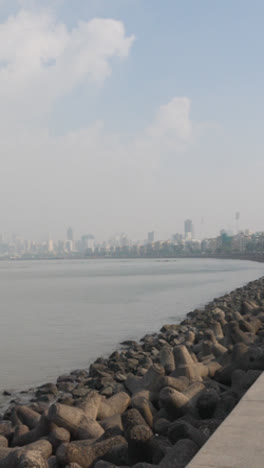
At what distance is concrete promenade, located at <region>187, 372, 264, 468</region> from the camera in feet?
10.1

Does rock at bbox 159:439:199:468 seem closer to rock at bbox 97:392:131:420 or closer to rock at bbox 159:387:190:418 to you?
rock at bbox 159:387:190:418

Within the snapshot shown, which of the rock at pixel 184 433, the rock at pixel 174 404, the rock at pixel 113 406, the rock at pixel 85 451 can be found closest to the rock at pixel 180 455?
the rock at pixel 184 433

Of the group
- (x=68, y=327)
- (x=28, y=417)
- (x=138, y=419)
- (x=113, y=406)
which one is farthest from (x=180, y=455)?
(x=68, y=327)

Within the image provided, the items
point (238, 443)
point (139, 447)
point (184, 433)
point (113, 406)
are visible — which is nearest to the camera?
point (238, 443)

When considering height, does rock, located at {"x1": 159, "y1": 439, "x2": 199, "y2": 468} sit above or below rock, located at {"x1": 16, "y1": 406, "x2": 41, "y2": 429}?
above

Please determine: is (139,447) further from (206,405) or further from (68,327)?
(68,327)

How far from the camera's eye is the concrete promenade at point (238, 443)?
307 centimetres

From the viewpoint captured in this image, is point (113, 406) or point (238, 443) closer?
point (238, 443)

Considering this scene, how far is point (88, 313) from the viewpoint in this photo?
72.9 ft

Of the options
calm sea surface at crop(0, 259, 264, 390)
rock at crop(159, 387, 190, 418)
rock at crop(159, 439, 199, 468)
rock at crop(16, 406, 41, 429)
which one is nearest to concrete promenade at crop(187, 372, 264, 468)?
rock at crop(159, 439, 199, 468)

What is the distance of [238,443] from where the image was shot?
3.39m

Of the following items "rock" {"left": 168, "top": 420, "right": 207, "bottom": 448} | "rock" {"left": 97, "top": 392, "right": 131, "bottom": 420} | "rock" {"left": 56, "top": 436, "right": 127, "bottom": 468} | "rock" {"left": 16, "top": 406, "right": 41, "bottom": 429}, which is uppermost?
"rock" {"left": 168, "top": 420, "right": 207, "bottom": 448}

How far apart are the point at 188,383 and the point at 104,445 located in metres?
2.14

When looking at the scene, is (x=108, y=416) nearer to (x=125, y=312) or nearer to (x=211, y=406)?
(x=211, y=406)
